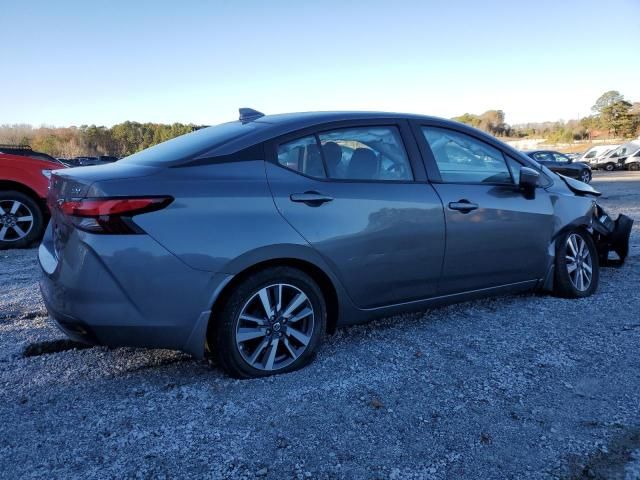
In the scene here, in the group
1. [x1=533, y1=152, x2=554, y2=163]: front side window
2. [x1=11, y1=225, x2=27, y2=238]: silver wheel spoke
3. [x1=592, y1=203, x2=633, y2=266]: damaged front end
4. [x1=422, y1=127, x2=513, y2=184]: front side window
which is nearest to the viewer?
[x1=422, y1=127, x2=513, y2=184]: front side window

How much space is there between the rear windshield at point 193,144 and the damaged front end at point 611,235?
3610 millimetres

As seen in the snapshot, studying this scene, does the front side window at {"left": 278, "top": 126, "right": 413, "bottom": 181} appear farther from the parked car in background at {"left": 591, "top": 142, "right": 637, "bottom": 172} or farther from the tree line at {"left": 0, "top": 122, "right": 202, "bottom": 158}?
the tree line at {"left": 0, "top": 122, "right": 202, "bottom": 158}

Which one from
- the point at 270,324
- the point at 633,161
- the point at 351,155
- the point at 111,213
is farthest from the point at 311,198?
the point at 633,161

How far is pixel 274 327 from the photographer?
2863 mm

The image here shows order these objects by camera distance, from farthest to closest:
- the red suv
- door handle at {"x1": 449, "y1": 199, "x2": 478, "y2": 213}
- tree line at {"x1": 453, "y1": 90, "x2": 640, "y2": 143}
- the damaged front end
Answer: tree line at {"x1": 453, "y1": 90, "x2": 640, "y2": 143} → the red suv → the damaged front end → door handle at {"x1": 449, "y1": 199, "x2": 478, "y2": 213}

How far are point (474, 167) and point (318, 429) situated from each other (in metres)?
2.28

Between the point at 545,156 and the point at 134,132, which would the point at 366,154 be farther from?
the point at 134,132

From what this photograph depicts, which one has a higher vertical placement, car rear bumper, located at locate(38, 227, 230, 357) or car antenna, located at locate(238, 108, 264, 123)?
car antenna, located at locate(238, 108, 264, 123)

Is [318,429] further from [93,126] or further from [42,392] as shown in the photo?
[93,126]

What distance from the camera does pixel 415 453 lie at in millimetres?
2184

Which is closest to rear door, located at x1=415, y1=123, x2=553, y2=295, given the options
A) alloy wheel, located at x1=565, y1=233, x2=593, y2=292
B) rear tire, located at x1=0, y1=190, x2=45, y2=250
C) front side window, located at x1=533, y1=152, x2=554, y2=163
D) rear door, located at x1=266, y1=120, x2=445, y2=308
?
rear door, located at x1=266, y1=120, x2=445, y2=308

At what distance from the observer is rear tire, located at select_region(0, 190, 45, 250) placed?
21.5 ft

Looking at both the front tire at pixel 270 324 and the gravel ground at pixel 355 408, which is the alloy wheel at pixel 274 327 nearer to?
the front tire at pixel 270 324

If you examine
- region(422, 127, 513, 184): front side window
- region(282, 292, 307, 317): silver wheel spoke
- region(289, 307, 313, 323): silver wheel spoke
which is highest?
region(422, 127, 513, 184): front side window
